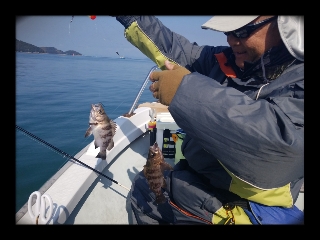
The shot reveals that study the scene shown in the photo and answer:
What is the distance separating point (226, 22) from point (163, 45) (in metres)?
1.09

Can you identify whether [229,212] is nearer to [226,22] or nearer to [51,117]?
[226,22]

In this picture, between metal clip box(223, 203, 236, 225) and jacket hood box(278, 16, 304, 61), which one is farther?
metal clip box(223, 203, 236, 225)

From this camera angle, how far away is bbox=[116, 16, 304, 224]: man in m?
1.37

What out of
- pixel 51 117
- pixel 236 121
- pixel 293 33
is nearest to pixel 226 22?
pixel 293 33

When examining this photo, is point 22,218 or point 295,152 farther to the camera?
point 22,218

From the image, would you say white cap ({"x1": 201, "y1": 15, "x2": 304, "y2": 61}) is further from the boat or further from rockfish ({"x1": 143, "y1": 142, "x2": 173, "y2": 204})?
the boat

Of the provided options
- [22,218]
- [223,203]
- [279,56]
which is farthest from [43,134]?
[279,56]

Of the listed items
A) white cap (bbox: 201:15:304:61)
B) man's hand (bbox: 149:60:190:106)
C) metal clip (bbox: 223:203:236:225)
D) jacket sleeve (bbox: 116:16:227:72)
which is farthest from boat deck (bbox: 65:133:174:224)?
white cap (bbox: 201:15:304:61)

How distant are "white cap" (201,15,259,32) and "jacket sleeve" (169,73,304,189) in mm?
558

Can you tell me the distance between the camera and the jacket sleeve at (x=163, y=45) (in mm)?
2670
